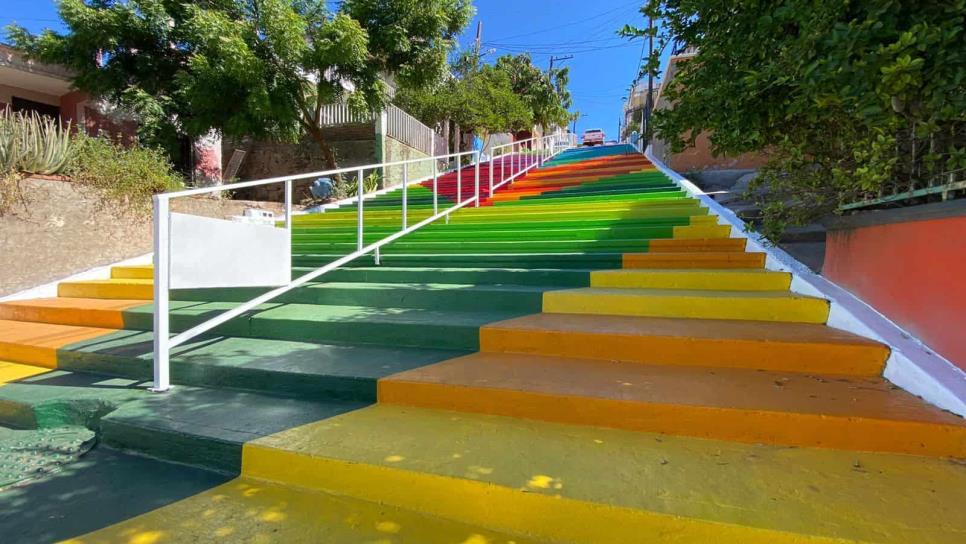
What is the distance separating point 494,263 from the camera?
13.6 feet

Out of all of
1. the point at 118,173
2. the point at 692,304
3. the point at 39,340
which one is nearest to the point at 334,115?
the point at 118,173

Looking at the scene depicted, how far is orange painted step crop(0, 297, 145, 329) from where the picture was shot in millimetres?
3734

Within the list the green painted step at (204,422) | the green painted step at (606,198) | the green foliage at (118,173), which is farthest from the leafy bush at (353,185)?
the green painted step at (204,422)

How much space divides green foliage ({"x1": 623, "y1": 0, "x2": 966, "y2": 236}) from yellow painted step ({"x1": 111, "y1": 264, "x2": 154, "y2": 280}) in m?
4.99

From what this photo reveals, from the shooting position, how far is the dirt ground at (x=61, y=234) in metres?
4.38

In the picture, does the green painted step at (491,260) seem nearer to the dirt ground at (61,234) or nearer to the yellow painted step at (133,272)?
the yellow painted step at (133,272)

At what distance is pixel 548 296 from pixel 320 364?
155 centimetres

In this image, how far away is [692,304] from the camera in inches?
113

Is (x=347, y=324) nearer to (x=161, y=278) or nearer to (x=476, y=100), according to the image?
(x=161, y=278)

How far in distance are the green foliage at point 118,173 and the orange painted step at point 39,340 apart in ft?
5.79

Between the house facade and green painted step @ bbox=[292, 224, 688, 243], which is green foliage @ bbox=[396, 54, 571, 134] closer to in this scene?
the house facade

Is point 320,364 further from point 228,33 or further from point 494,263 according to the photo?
point 228,33

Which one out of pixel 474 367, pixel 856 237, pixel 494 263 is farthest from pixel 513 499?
pixel 494 263

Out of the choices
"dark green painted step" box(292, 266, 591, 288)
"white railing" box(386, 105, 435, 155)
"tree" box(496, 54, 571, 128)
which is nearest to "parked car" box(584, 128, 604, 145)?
"tree" box(496, 54, 571, 128)
